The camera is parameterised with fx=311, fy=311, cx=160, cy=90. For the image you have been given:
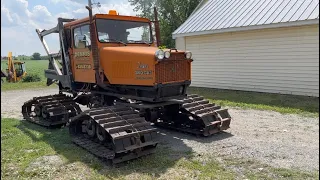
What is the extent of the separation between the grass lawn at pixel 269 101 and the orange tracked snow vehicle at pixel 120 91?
2974mm

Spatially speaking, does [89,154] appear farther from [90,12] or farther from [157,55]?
[90,12]

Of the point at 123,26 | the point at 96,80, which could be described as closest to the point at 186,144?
the point at 96,80

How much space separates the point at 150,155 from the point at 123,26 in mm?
3062

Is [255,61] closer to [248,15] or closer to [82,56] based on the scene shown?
[248,15]

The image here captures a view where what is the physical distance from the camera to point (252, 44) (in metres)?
13.0

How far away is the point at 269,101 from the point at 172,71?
5.55 meters

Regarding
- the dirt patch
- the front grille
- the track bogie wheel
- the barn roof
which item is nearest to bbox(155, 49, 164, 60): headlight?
the front grille

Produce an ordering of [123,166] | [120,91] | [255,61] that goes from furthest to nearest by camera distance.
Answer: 1. [255,61]
2. [120,91]
3. [123,166]

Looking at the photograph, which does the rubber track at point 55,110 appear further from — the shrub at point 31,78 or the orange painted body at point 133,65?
the shrub at point 31,78

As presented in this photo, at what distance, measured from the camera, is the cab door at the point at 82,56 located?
6.97 metres

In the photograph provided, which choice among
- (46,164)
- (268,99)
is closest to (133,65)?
(46,164)

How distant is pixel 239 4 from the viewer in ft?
48.9

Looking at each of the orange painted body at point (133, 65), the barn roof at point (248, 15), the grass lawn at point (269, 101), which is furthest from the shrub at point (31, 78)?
the orange painted body at point (133, 65)

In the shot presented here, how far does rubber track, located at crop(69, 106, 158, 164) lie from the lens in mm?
5094
